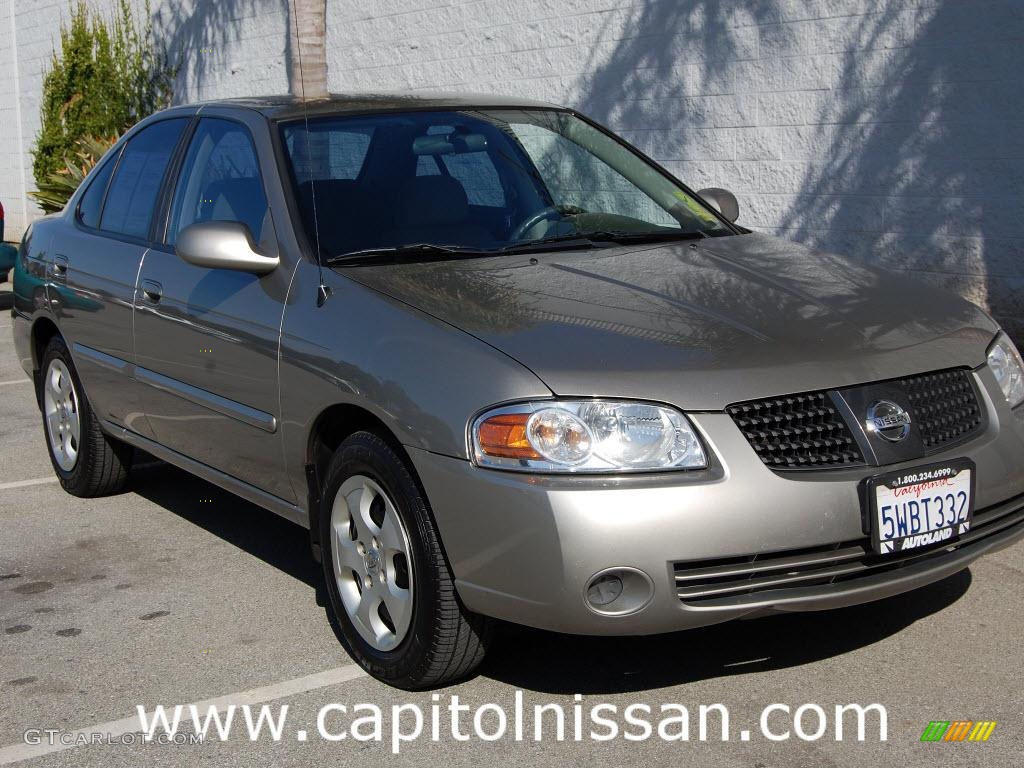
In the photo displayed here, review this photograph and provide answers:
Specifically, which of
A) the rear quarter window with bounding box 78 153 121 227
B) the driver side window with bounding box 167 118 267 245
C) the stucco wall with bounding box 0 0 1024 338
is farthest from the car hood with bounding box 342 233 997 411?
the stucco wall with bounding box 0 0 1024 338

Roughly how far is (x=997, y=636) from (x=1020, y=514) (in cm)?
47

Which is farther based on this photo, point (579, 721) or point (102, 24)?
point (102, 24)

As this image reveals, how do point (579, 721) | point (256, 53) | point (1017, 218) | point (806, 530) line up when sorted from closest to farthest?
point (806, 530)
point (579, 721)
point (1017, 218)
point (256, 53)

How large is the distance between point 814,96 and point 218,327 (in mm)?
5545

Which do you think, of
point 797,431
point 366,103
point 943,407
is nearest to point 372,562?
point 797,431

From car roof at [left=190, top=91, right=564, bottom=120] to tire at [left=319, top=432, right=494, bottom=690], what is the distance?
60.6 inches

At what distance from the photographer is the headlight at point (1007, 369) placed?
4.12 m

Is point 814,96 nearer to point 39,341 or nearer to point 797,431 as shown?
point 39,341

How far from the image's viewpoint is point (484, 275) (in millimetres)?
4230

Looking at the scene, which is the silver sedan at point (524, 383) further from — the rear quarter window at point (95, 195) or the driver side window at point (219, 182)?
the rear quarter window at point (95, 195)

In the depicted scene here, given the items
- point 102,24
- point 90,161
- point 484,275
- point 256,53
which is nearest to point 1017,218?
point 484,275

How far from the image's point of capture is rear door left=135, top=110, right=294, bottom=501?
441 cm

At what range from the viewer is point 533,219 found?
484cm

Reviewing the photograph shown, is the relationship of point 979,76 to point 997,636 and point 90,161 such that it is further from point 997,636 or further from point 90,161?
point 90,161
